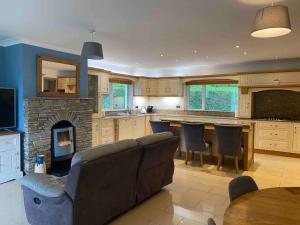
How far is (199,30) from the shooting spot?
384 cm

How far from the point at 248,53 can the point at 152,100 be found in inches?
171

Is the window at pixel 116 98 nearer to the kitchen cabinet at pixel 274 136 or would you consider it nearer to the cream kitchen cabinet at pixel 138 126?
the cream kitchen cabinet at pixel 138 126

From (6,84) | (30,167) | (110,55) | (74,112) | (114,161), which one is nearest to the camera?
(114,161)

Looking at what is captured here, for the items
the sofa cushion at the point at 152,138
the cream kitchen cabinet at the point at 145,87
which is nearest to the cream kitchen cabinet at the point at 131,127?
the cream kitchen cabinet at the point at 145,87

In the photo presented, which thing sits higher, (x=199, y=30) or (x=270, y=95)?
(x=199, y=30)

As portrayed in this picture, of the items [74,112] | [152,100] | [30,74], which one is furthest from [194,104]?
[30,74]

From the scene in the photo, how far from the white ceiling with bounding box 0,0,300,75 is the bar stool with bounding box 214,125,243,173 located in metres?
1.67

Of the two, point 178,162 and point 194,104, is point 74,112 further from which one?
point 194,104

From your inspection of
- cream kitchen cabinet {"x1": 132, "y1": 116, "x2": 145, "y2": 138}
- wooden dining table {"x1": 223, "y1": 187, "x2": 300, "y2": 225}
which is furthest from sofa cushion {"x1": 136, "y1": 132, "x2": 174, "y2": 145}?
cream kitchen cabinet {"x1": 132, "y1": 116, "x2": 145, "y2": 138}

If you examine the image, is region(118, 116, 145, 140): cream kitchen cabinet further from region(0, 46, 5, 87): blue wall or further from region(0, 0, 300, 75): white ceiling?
region(0, 46, 5, 87): blue wall

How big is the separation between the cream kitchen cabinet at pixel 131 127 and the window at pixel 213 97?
189 centimetres

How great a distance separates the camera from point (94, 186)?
7.87 feet

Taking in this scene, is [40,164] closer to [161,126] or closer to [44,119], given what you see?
[44,119]

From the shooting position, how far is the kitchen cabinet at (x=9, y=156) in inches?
163
